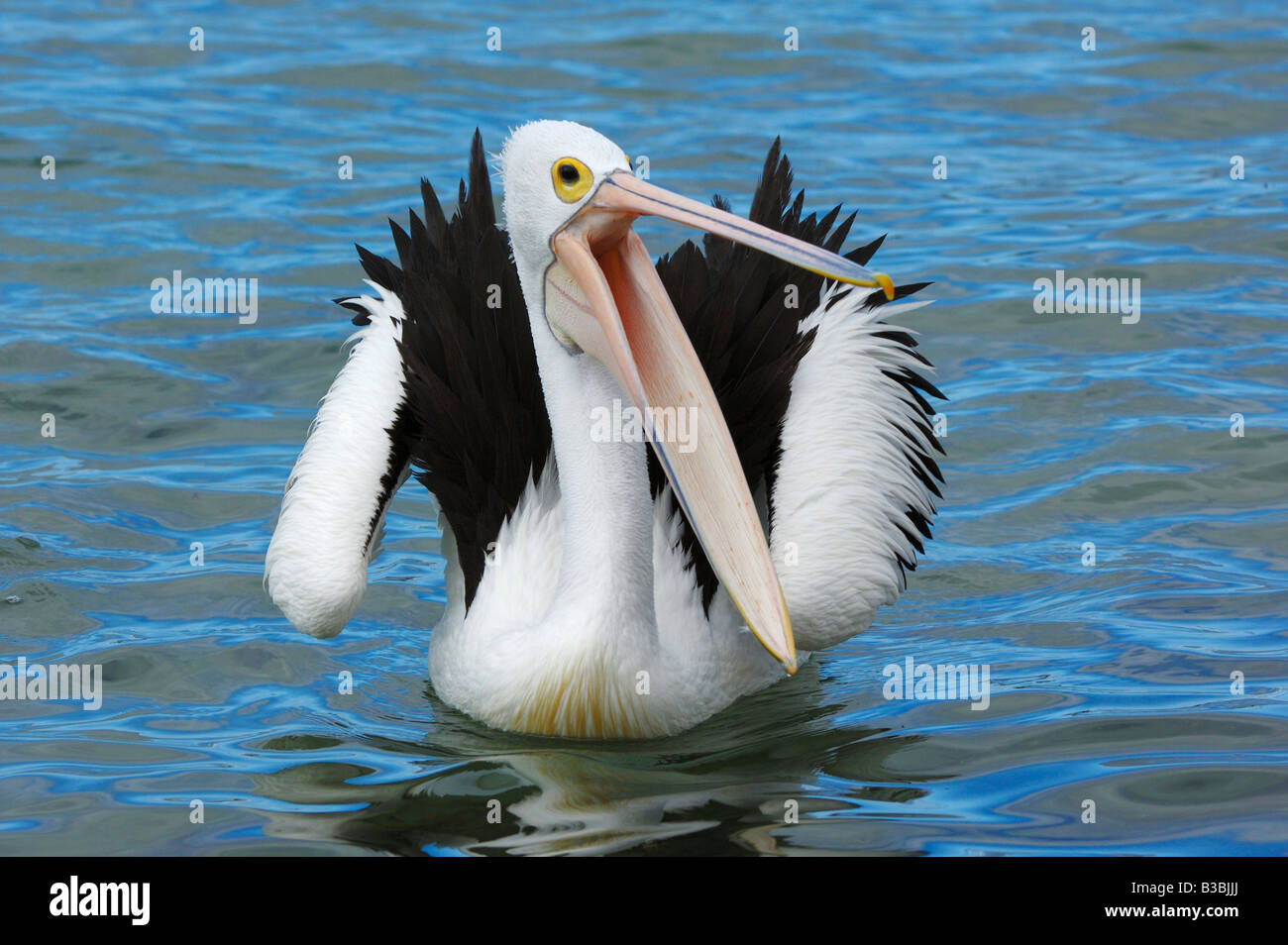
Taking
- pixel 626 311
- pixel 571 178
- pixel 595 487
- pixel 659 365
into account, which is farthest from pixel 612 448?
pixel 571 178

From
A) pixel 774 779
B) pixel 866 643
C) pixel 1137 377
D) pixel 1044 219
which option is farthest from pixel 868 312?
pixel 1044 219

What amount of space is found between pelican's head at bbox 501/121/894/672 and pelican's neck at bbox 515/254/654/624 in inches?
2.0

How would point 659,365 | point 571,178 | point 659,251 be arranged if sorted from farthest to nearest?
point 659,251 < point 659,365 < point 571,178

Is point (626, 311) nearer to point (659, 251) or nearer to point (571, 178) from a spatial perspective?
point (571, 178)

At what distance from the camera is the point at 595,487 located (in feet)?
16.4

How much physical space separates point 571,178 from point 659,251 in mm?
5205

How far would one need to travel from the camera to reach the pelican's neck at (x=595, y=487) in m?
4.94

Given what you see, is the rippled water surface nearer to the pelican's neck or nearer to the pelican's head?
the pelican's neck

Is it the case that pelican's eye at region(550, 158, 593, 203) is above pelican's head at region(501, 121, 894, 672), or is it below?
above

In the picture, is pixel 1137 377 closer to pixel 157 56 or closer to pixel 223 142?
pixel 223 142

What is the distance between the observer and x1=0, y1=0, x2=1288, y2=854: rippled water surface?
15.8 feet

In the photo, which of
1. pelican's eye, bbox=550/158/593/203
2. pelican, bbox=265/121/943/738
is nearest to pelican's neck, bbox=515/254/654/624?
pelican, bbox=265/121/943/738

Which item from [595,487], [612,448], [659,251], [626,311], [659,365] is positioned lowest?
[595,487]

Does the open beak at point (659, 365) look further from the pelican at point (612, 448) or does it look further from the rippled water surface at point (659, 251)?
the rippled water surface at point (659, 251)
